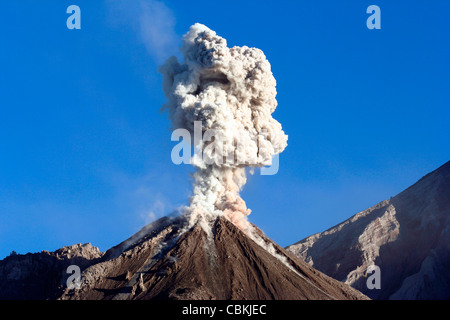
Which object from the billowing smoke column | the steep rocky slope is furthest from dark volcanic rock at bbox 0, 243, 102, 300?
the steep rocky slope

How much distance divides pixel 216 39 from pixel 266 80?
24.1ft

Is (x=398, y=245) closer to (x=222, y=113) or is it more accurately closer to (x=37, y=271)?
(x=222, y=113)

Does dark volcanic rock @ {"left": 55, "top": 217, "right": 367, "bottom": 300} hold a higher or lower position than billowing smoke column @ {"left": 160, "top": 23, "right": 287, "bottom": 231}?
lower

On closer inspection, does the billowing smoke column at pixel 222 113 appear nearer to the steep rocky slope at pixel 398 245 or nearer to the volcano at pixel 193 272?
the volcano at pixel 193 272

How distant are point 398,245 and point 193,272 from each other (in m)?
48.7

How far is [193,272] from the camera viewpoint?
79.3 metres

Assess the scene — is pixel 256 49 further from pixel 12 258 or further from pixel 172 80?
pixel 12 258

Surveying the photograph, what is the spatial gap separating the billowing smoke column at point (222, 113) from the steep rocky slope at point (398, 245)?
27.0 m

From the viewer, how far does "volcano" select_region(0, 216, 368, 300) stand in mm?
77562

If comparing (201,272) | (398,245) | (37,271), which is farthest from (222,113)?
(398,245)

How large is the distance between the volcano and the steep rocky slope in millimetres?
19713

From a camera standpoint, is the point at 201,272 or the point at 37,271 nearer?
the point at 201,272

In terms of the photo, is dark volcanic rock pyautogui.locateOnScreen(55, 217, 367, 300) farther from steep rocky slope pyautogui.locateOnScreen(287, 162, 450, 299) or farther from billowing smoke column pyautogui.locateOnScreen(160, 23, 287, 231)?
steep rocky slope pyautogui.locateOnScreen(287, 162, 450, 299)

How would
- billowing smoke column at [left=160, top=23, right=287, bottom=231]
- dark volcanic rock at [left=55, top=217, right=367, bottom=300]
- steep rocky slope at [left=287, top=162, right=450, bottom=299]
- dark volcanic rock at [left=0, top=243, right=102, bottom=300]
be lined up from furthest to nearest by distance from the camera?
steep rocky slope at [left=287, top=162, right=450, bottom=299]
dark volcanic rock at [left=0, top=243, right=102, bottom=300]
billowing smoke column at [left=160, top=23, right=287, bottom=231]
dark volcanic rock at [left=55, top=217, right=367, bottom=300]
